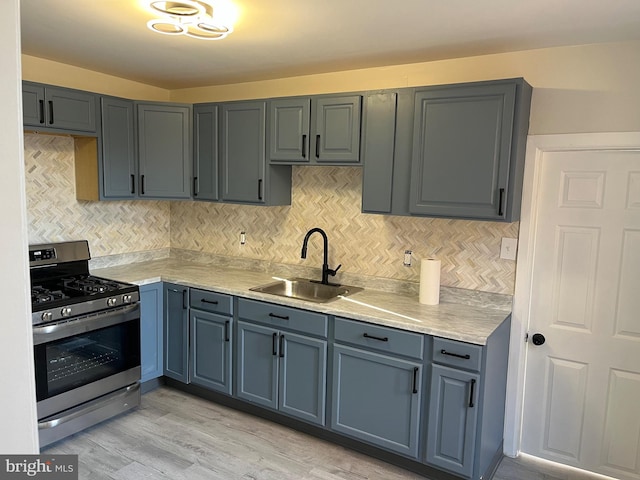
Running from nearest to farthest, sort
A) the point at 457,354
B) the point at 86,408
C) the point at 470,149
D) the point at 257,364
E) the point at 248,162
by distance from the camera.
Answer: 1. the point at 457,354
2. the point at 470,149
3. the point at 86,408
4. the point at 257,364
5. the point at 248,162

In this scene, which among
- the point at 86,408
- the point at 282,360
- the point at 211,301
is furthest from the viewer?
the point at 211,301

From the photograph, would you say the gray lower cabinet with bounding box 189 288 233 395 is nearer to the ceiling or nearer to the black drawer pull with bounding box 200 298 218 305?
the black drawer pull with bounding box 200 298 218 305

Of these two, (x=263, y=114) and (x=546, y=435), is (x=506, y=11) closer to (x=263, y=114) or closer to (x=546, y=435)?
(x=263, y=114)

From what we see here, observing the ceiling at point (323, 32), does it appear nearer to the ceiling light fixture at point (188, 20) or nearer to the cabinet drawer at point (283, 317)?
the ceiling light fixture at point (188, 20)

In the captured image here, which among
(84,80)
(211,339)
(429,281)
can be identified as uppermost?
(84,80)

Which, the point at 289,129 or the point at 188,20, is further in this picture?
the point at 289,129

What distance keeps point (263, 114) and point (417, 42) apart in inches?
48.4

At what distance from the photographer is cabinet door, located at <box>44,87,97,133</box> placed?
309cm

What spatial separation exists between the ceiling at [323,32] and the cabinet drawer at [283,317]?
1620 millimetres

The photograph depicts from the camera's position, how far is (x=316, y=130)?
123 inches

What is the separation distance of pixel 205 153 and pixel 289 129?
2.72 ft

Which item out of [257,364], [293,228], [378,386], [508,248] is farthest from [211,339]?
[508,248]

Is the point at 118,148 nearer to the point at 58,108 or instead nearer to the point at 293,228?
the point at 58,108

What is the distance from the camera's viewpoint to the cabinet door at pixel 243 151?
340 cm
